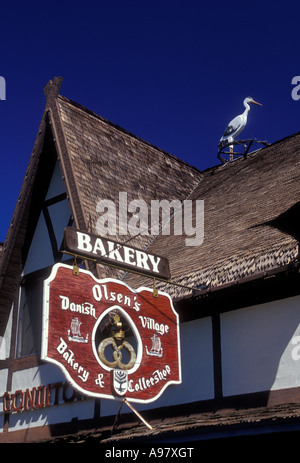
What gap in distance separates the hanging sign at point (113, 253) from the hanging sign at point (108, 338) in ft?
0.89

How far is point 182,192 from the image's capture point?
51.4 feet

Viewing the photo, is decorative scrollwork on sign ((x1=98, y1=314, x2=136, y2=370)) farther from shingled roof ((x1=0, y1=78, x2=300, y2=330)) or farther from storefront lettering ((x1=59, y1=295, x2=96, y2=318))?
shingled roof ((x1=0, y1=78, x2=300, y2=330))

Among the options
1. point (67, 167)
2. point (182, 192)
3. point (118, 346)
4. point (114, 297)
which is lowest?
point (118, 346)

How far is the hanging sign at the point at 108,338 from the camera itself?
8094 millimetres

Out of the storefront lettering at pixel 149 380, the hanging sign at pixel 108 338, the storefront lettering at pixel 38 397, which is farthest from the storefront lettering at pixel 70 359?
the storefront lettering at pixel 38 397

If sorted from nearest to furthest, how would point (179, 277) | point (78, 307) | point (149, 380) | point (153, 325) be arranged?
point (78, 307) → point (149, 380) → point (153, 325) → point (179, 277)

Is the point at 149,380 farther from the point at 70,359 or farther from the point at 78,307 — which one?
the point at 78,307

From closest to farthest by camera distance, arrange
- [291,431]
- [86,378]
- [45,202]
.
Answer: [291,431]
[86,378]
[45,202]

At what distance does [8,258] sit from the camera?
1325cm

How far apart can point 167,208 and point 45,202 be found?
9.18 feet

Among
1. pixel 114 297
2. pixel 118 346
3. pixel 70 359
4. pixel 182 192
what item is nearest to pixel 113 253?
pixel 114 297

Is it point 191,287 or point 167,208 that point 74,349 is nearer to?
point 191,287

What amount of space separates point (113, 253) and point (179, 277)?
5.29 ft
